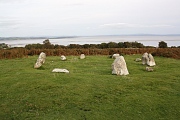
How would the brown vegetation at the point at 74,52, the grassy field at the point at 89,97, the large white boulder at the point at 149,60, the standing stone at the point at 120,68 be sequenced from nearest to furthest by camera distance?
the grassy field at the point at 89,97, the standing stone at the point at 120,68, the large white boulder at the point at 149,60, the brown vegetation at the point at 74,52

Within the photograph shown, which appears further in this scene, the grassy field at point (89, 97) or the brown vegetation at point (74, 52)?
the brown vegetation at point (74, 52)

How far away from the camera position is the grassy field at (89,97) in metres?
8.62

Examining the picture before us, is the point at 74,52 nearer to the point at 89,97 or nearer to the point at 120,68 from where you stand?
the point at 120,68

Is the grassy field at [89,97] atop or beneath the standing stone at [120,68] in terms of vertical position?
beneath

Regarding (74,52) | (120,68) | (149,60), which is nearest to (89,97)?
(120,68)


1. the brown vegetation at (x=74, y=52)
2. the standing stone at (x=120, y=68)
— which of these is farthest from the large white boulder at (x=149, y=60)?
the brown vegetation at (x=74, y=52)

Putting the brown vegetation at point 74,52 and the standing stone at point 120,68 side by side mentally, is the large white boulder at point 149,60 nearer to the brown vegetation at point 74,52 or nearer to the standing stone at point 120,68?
the standing stone at point 120,68

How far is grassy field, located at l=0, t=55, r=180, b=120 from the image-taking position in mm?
8617

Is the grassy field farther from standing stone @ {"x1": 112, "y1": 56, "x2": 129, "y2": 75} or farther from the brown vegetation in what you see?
the brown vegetation

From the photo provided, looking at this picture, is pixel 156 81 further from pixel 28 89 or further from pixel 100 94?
pixel 28 89

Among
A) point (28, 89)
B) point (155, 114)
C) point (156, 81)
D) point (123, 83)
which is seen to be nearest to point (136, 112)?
point (155, 114)

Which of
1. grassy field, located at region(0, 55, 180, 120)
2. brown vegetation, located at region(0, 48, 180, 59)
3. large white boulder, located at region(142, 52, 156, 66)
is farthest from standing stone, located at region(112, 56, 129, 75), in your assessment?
brown vegetation, located at region(0, 48, 180, 59)

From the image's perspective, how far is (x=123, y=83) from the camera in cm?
1199

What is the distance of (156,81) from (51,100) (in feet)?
19.6
